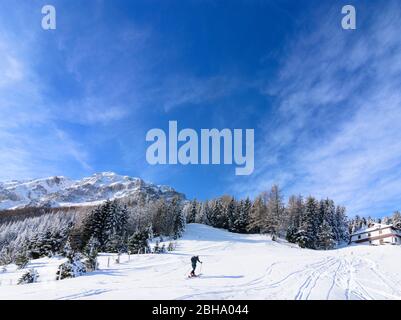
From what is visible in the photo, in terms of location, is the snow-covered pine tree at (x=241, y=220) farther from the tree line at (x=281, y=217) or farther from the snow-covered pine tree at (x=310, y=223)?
the snow-covered pine tree at (x=310, y=223)

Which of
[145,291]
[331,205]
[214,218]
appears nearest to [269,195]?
[214,218]

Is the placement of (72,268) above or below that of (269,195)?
below

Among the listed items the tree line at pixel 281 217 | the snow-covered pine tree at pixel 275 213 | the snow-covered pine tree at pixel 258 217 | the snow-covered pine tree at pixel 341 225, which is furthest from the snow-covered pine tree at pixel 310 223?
the snow-covered pine tree at pixel 341 225

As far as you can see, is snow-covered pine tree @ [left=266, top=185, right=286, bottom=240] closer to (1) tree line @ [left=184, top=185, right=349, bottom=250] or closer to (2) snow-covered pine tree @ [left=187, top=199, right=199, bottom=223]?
(1) tree line @ [left=184, top=185, right=349, bottom=250]

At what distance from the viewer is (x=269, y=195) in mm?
72938

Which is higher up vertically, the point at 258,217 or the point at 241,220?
the point at 258,217

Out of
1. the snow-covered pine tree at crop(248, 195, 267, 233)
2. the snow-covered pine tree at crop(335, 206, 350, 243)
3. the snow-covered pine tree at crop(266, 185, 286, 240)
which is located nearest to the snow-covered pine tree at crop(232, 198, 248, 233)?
the snow-covered pine tree at crop(248, 195, 267, 233)

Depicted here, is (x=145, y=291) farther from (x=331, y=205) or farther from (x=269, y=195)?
(x=331, y=205)

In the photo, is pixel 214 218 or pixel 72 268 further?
pixel 214 218

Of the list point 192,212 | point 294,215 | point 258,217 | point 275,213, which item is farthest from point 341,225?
point 192,212

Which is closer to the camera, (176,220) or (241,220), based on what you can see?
(176,220)

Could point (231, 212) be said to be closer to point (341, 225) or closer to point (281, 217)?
point (281, 217)
